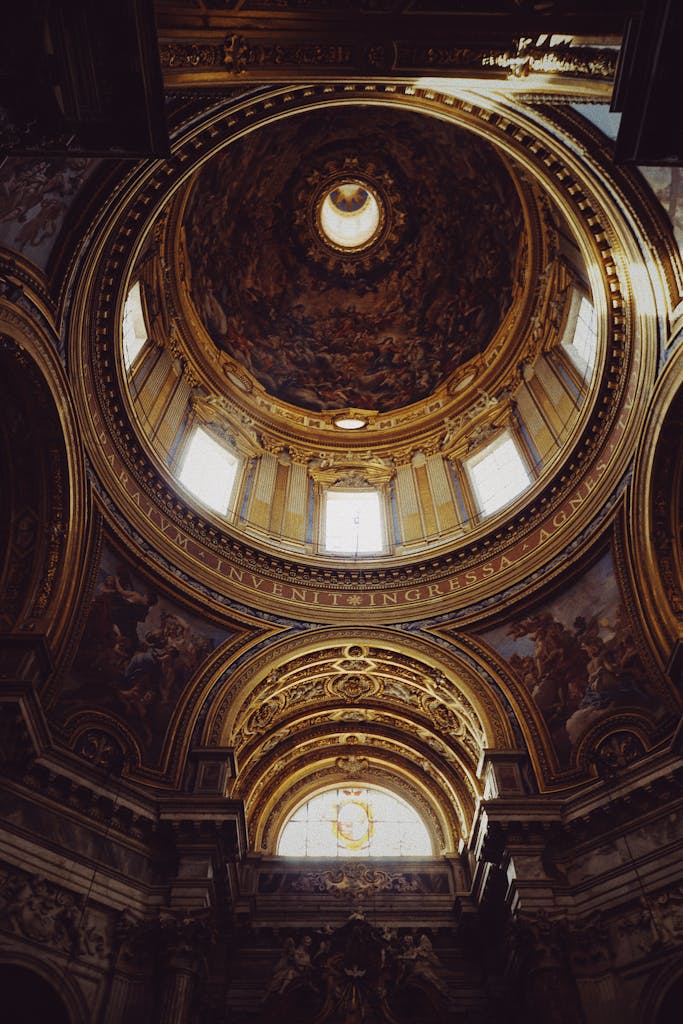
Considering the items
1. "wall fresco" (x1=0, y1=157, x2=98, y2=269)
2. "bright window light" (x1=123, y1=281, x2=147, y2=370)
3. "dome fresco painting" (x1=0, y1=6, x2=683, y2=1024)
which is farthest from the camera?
"bright window light" (x1=123, y1=281, x2=147, y2=370)

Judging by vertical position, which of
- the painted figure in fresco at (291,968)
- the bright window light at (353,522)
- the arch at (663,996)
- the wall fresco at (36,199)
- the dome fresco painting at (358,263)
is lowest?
the arch at (663,996)

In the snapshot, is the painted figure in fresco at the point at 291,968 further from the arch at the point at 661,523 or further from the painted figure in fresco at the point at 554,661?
the arch at the point at 661,523

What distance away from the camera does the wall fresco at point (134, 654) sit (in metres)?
13.0

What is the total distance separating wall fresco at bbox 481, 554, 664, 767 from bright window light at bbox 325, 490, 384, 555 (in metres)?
4.26

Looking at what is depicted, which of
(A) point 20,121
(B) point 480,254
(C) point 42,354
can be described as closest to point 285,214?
(B) point 480,254

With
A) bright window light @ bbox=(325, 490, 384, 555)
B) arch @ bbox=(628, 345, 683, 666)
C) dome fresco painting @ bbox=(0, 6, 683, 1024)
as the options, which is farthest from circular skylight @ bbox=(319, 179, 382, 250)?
arch @ bbox=(628, 345, 683, 666)

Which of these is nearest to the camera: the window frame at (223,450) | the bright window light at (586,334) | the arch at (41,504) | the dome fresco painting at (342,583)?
the dome fresco painting at (342,583)

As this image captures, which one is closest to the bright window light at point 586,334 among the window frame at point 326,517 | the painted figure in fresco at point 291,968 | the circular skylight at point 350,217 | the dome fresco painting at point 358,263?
the dome fresco painting at point 358,263

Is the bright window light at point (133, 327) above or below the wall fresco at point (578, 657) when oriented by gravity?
above

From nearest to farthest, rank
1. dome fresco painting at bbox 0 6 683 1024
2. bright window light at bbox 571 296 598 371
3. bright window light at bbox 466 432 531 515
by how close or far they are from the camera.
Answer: dome fresco painting at bbox 0 6 683 1024 < bright window light at bbox 571 296 598 371 < bright window light at bbox 466 432 531 515

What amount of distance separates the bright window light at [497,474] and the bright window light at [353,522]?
8.51 ft

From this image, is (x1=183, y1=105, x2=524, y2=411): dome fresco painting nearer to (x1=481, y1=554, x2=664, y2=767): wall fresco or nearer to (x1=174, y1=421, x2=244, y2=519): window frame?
(x1=174, y1=421, x2=244, y2=519): window frame

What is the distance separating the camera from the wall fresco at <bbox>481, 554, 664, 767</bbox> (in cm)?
1317

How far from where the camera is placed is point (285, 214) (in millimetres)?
22516
